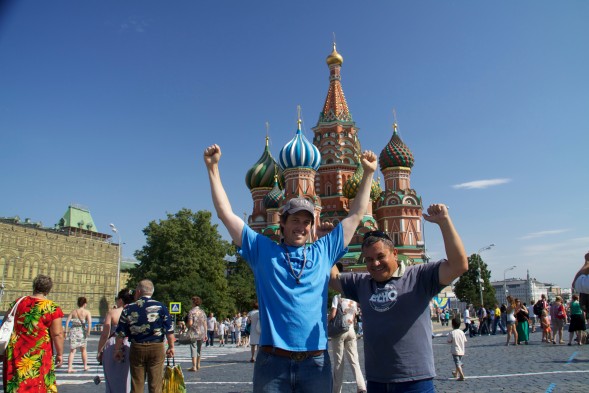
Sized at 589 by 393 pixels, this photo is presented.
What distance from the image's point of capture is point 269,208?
5228 cm

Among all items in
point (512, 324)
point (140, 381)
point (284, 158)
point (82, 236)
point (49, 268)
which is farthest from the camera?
point (82, 236)

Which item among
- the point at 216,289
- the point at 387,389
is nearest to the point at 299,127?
the point at 216,289

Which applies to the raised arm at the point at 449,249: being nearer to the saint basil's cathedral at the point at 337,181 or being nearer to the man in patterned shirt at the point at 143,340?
the man in patterned shirt at the point at 143,340

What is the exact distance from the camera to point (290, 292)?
3182mm

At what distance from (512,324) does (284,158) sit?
3579cm

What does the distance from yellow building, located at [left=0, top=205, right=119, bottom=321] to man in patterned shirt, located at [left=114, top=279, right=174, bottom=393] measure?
45097 mm

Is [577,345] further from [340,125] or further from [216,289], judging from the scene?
[340,125]

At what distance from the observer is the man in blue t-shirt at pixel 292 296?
3066 millimetres

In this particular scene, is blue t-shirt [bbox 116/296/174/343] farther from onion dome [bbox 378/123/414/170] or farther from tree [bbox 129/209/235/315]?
onion dome [bbox 378/123/414/170]

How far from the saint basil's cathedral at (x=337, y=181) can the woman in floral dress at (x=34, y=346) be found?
39.4 meters

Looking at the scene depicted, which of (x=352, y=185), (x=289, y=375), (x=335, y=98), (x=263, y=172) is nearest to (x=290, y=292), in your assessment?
(x=289, y=375)

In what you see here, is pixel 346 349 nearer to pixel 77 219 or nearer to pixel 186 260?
pixel 186 260

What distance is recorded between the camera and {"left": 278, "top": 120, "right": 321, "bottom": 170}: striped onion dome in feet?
161

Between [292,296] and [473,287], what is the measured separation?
58233 millimetres
